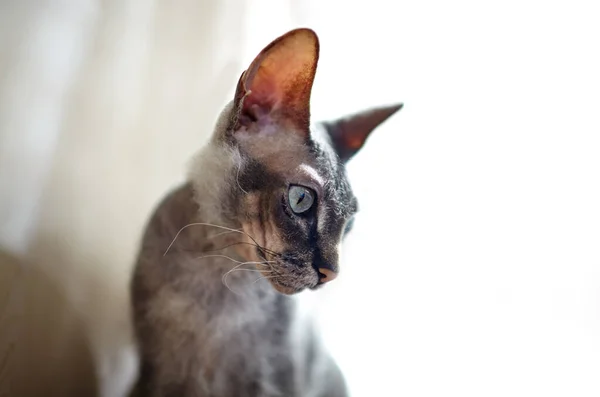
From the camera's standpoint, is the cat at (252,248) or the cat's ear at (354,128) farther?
the cat's ear at (354,128)

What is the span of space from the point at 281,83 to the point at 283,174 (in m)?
0.12

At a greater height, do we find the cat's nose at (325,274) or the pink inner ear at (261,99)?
the pink inner ear at (261,99)

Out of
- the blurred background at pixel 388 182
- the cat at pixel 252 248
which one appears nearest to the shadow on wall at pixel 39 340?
the blurred background at pixel 388 182

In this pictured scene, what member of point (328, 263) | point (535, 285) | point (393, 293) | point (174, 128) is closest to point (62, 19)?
point (174, 128)

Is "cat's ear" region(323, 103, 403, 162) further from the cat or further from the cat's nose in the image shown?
the cat's nose

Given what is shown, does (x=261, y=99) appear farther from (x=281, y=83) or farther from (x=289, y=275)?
(x=289, y=275)

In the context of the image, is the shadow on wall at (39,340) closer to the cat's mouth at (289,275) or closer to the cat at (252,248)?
the cat at (252,248)

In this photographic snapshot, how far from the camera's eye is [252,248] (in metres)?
0.68

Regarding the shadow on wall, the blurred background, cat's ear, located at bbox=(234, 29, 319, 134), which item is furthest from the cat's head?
the shadow on wall

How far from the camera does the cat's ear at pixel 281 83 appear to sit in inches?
24.3

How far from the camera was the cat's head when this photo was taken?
632 millimetres

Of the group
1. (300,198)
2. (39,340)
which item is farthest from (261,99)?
(39,340)

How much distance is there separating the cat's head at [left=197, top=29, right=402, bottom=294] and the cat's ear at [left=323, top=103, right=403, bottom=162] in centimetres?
5

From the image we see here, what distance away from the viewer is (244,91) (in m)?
0.64
